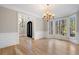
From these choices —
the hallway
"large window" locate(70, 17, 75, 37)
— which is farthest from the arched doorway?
"large window" locate(70, 17, 75, 37)

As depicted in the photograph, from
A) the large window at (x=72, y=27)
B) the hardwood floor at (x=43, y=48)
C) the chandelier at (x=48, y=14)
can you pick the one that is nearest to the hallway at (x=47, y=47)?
the hardwood floor at (x=43, y=48)

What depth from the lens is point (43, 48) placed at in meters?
2.04

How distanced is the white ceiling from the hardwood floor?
412mm

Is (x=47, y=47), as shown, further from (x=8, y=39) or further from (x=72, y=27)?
(x=8, y=39)

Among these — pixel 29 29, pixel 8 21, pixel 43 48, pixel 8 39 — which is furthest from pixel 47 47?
pixel 8 21

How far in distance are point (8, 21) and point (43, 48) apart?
25.2 inches

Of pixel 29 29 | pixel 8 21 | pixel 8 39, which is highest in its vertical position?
pixel 8 21

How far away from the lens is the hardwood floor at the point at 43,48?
1.99 metres

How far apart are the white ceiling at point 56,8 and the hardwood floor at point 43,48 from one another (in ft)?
1.35

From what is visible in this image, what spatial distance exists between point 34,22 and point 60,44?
0.52 m

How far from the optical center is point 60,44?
2.08 m

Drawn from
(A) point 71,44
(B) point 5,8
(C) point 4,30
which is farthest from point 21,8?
(A) point 71,44

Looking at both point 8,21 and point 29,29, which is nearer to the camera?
point 8,21

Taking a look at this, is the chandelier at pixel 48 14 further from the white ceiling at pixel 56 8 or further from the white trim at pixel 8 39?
the white trim at pixel 8 39
